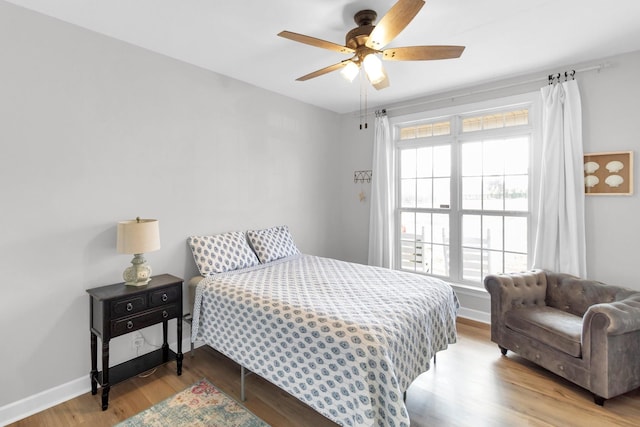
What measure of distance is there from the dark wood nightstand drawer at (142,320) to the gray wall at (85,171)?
0.39m

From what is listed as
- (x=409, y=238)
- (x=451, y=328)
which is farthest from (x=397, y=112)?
(x=451, y=328)

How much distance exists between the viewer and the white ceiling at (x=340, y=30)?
2.00 metres

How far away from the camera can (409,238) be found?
4.15 meters

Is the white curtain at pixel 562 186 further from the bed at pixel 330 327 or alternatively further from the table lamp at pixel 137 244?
the table lamp at pixel 137 244

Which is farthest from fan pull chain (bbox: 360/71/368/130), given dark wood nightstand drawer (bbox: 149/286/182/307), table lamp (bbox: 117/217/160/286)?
dark wood nightstand drawer (bbox: 149/286/182/307)

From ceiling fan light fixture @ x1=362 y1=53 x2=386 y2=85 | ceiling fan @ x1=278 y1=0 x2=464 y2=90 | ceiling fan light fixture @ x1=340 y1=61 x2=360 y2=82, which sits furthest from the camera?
ceiling fan light fixture @ x1=340 y1=61 x2=360 y2=82

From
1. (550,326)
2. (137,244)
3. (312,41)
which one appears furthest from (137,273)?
(550,326)

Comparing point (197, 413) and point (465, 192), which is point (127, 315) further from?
point (465, 192)

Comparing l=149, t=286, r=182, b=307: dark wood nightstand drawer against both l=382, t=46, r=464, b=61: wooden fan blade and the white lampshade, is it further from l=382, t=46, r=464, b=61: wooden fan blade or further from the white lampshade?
l=382, t=46, r=464, b=61: wooden fan blade

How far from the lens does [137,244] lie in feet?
7.35

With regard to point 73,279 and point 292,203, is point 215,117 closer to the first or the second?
point 292,203

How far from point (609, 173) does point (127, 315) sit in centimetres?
420

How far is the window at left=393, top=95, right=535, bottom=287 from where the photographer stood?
10.9 feet

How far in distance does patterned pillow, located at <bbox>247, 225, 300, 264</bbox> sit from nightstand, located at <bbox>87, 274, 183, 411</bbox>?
0.91 m
